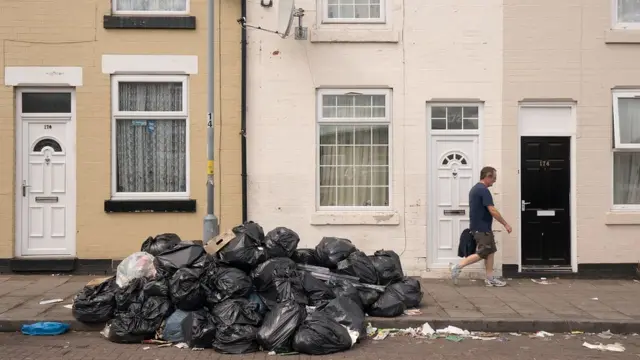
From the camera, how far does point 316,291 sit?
7.80m

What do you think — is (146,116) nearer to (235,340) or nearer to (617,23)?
(235,340)

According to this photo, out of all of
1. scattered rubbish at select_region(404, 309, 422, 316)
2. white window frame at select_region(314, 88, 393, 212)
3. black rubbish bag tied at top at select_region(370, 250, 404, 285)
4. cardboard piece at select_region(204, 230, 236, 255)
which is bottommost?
scattered rubbish at select_region(404, 309, 422, 316)

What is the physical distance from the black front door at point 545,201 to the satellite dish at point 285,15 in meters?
4.24

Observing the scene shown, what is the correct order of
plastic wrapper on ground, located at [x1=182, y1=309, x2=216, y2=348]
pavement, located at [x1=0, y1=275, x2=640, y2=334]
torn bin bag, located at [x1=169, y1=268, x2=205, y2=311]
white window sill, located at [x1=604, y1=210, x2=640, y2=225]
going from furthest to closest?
white window sill, located at [x1=604, y1=210, x2=640, y2=225]
pavement, located at [x1=0, y1=275, x2=640, y2=334]
torn bin bag, located at [x1=169, y1=268, x2=205, y2=311]
plastic wrapper on ground, located at [x1=182, y1=309, x2=216, y2=348]

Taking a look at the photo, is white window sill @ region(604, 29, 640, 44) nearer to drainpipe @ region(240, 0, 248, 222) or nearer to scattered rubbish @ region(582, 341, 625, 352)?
scattered rubbish @ region(582, 341, 625, 352)

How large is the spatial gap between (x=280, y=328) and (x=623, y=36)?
748 cm

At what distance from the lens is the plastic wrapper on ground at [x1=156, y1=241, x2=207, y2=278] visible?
7793 millimetres

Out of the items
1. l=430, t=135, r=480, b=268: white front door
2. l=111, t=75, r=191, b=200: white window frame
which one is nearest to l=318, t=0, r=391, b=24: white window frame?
l=430, t=135, r=480, b=268: white front door

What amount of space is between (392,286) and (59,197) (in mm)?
5642

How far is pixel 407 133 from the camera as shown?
10.3 metres

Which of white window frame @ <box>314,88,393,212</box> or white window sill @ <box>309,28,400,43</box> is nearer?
white window sill @ <box>309,28,400,43</box>

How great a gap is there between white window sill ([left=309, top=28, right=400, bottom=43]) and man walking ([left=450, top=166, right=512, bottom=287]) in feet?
8.67

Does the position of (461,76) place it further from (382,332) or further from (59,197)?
(59,197)

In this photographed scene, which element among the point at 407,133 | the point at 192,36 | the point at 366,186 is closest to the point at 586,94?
the point at 407,133
